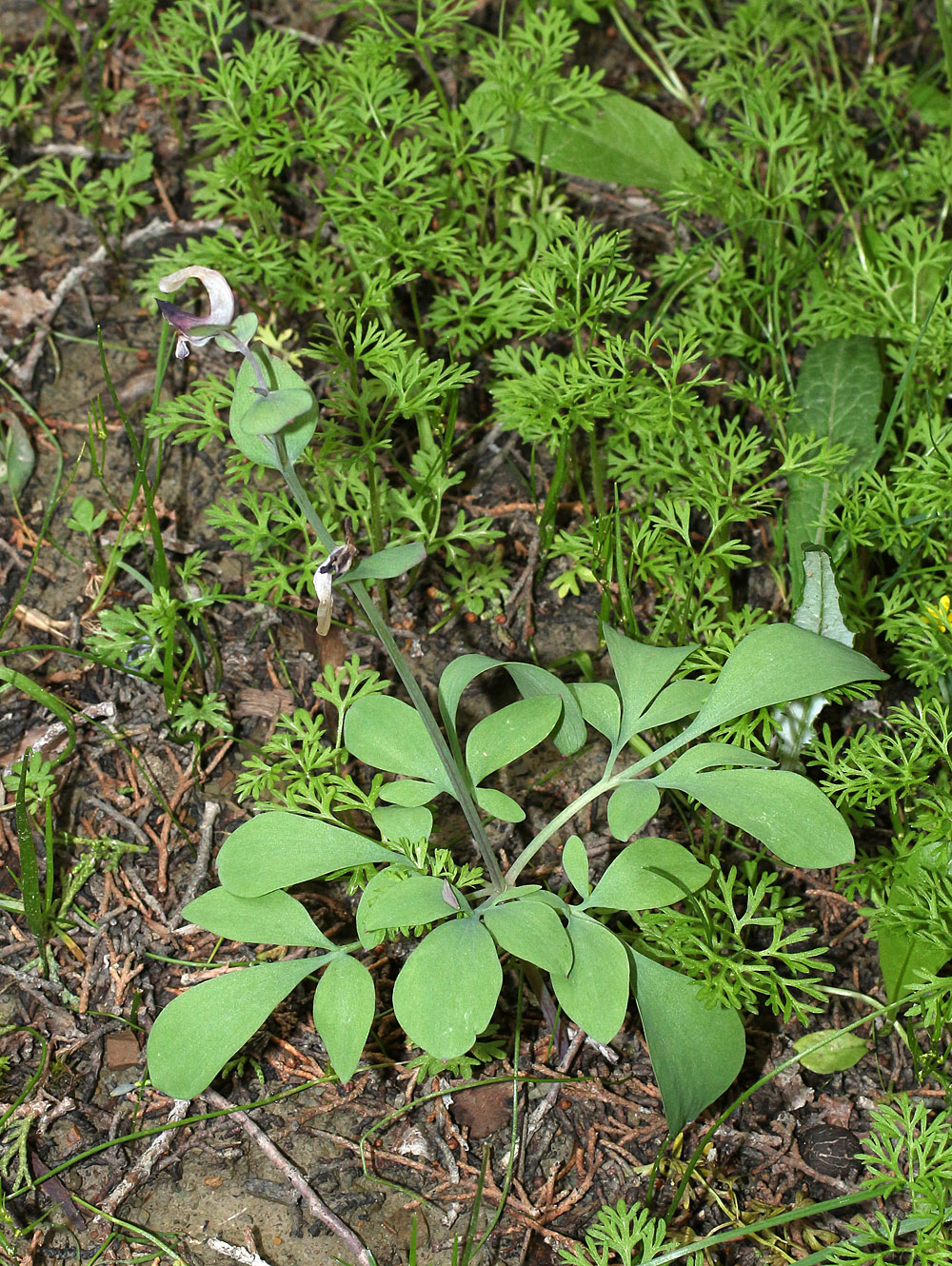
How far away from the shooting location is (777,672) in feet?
6.66

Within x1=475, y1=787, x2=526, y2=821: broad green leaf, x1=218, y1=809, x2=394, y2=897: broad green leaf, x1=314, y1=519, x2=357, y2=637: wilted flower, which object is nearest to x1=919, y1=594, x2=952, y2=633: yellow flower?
x1=475, y1=787, x2=526, y2=821: broad green leaf

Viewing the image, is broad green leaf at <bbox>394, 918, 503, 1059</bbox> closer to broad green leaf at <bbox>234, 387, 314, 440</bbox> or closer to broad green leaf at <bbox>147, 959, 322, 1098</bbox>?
broad green leaf at <bbox>147, 959, 322, 1098</bbox>

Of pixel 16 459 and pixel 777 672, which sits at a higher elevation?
pixel 777 672

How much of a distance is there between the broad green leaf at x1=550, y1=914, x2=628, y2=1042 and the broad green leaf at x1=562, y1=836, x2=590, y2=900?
0.33 ft

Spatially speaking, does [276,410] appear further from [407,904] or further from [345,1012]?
[345,1012]

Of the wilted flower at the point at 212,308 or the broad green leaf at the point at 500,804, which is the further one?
the broad green leaf at the point at 500,804

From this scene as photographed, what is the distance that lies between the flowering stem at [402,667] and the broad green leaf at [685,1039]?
1.18 feet

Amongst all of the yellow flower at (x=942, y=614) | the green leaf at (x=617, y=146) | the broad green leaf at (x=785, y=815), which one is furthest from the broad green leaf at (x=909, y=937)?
the green leaf at (x=617, y=146)

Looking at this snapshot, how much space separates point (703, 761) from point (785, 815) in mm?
193

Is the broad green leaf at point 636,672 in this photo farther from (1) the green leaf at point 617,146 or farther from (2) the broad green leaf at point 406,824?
(1) the green leaf at point 617,146

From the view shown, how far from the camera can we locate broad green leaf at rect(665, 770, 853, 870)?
6.26 ft

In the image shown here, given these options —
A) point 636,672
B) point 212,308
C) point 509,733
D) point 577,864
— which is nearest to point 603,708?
point 636,672

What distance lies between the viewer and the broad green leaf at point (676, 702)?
7.09 ft

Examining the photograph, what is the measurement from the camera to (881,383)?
285 centimetres
